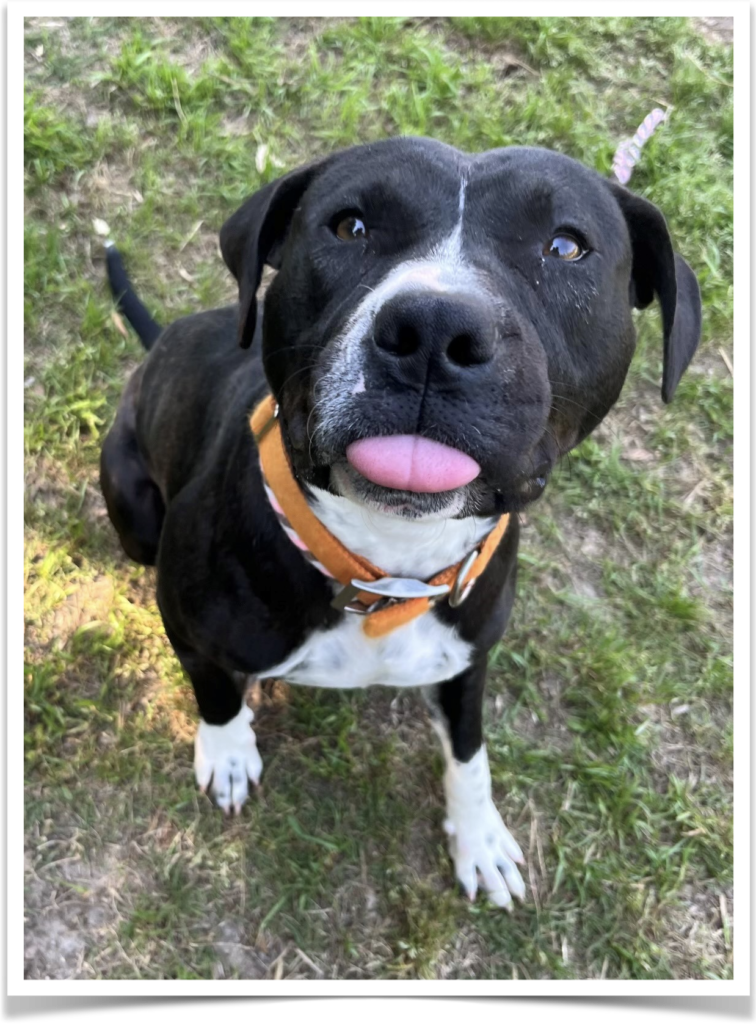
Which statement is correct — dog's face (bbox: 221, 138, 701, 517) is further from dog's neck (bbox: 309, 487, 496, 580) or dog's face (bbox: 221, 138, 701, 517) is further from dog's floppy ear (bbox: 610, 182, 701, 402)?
dog's neck (bbox: 309, 487, 496, 580)

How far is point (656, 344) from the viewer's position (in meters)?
4.33

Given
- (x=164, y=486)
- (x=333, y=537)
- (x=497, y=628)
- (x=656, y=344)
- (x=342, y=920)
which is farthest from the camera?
(x=656, y=344)

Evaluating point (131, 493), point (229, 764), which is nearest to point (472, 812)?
point (229, 764)

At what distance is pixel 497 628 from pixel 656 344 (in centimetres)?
214

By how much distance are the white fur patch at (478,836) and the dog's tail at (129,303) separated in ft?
6.67

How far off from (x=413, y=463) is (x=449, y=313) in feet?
1.04

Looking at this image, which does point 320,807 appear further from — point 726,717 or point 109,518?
point 726,717

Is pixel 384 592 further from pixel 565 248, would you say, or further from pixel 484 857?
pixel 484 857

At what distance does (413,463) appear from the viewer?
1.83 m

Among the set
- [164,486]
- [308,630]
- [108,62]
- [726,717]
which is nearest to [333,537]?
[308,630]

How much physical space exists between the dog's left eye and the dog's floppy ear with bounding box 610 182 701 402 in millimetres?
272

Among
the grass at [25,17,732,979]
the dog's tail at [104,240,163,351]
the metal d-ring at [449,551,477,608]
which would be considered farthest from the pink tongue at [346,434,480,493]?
the dog's tail at [104,240,163,351]

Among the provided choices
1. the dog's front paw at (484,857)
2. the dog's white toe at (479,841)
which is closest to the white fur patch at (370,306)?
the dog's white toe at (479,841)

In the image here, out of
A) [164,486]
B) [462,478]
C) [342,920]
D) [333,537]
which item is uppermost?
[462,478]
